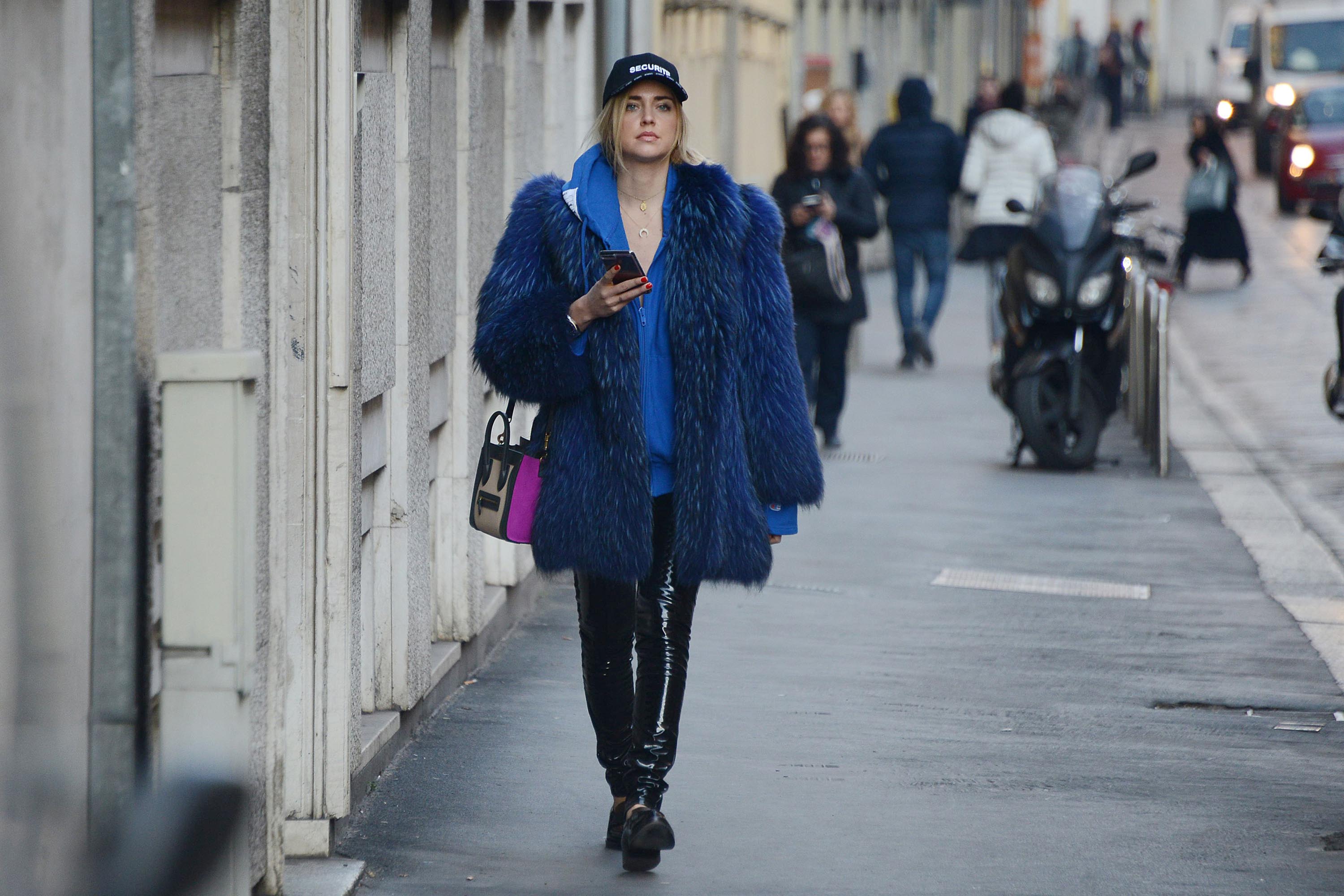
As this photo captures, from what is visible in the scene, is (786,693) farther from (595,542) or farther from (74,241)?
(74,241)

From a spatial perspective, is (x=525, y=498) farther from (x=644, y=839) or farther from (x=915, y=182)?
(x=915, y=182)

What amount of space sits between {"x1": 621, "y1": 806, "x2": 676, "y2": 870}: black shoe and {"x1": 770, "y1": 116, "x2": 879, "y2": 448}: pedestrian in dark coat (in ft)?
23.4

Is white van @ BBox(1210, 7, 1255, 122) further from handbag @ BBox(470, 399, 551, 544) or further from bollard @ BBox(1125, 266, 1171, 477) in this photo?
handbag @ BBox(470, 399, 551, 544)

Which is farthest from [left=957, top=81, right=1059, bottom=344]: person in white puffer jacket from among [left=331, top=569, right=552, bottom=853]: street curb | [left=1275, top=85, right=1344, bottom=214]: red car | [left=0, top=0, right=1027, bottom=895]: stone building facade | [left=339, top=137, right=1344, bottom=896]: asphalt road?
[left=1275, top=85, right=1344, bottom=214]: red car

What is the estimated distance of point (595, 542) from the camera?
193 inches

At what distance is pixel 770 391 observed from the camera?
16.4 ft

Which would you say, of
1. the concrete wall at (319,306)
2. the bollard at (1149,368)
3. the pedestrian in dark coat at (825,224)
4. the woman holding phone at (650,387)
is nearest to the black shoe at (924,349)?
the bollard at (1149,368)

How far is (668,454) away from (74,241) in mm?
A: 1743

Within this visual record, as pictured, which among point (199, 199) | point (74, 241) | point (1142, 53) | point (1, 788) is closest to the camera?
point (1, 788)

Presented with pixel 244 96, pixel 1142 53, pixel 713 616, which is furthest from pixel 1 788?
pixel 1142 53

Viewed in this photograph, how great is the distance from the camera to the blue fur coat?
193 inches

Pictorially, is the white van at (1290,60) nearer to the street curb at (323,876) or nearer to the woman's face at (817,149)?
the woman's face at (817,149)

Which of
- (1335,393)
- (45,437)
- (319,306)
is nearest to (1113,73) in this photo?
(1335,393)

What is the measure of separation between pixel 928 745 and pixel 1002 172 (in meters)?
11.3
